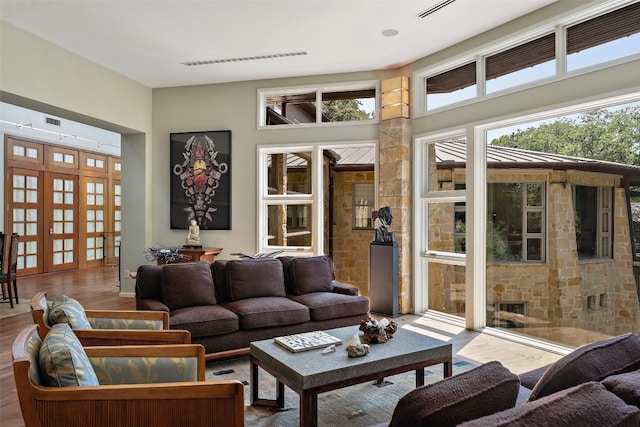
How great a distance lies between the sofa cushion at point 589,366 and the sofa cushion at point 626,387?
6.9 inches

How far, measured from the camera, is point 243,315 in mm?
3914

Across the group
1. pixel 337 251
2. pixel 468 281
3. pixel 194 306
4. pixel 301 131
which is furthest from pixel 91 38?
pixel 468 281

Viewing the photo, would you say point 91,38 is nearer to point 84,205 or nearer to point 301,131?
point 301,131

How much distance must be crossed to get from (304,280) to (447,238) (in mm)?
1926

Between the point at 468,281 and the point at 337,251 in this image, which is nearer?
the point at 468,281

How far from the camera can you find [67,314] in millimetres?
2486

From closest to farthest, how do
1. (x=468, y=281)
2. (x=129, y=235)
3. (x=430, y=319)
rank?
(x=468, y=281) < (x=430, y=319) < (x=129, y=235)

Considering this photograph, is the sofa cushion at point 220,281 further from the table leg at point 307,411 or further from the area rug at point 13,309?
the area rug at point 13,309

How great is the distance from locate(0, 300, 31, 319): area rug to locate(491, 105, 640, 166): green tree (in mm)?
6292

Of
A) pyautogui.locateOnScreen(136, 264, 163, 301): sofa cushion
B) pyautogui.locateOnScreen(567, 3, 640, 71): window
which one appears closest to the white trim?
pyautogui.locateOnScreen(136, 264, 163, 301): sofa cushion

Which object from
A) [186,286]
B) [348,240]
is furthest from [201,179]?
[186,286]

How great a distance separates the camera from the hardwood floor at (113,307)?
10.9 ft

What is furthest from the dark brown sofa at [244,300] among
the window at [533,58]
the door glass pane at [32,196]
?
the door glass pane at [32,196]

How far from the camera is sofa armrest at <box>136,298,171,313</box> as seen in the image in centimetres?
378
